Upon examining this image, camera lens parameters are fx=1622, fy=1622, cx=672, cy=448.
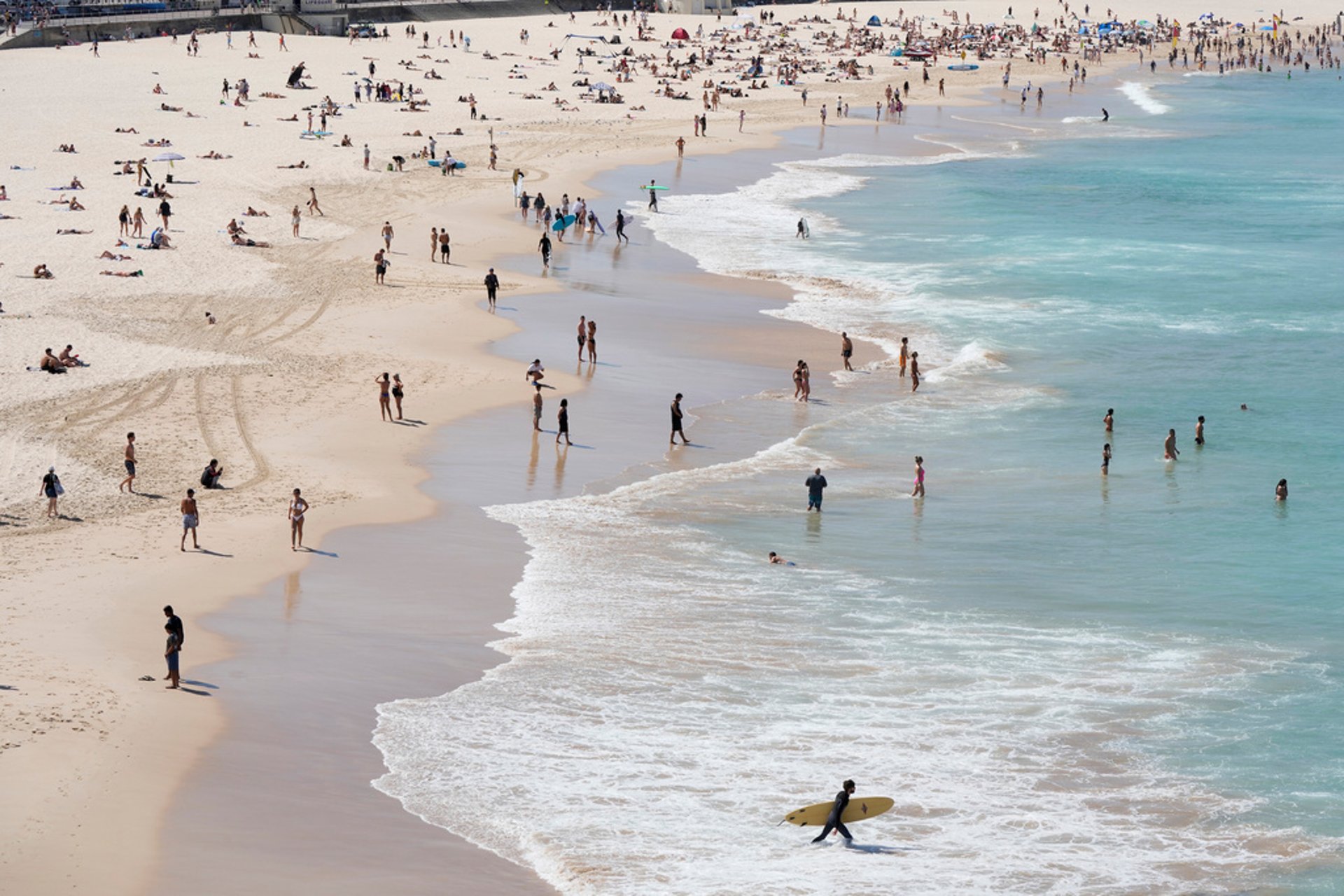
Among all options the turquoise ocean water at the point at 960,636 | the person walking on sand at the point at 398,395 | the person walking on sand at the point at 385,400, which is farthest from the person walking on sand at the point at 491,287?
the person walking on sand at the point at 398,395

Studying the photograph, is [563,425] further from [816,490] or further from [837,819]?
[837,819]

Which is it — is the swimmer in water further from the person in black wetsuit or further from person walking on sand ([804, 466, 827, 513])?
the person in black wetsuit

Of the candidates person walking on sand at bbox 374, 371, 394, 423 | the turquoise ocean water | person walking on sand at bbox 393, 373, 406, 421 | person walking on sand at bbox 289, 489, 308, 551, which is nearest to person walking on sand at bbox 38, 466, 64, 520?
person walking on sand at bbox 289, 489, 308, 551

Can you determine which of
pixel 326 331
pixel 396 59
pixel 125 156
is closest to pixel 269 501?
pixel 326 331

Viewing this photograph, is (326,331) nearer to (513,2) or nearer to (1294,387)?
(1294,387)

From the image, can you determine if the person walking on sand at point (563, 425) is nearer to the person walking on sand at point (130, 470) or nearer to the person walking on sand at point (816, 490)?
the person walking on sand at point (816, 490)

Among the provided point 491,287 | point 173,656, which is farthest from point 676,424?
point 173,656
